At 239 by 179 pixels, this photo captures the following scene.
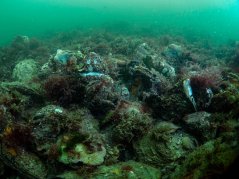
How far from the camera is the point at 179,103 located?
5.73m

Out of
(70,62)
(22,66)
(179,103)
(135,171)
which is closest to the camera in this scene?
(135,171)

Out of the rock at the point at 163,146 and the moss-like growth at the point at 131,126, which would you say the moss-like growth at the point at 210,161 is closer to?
the rock at the point at 163,146

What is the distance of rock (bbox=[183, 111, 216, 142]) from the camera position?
4945 mm

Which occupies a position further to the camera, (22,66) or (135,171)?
(22,66)

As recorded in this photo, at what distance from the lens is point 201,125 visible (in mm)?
5086

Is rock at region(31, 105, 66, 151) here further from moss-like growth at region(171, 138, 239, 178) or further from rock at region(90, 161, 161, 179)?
moss-like growth at region(171, 138, 239, 178)

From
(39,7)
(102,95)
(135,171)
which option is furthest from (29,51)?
(39,7)

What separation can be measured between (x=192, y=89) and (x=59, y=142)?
2.97 meters

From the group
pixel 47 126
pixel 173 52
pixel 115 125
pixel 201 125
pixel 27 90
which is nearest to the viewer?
pixel 47 126

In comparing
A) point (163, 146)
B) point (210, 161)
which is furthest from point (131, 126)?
point (210, 161)

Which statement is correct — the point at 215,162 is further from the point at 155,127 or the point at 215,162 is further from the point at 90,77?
the point at 90,77

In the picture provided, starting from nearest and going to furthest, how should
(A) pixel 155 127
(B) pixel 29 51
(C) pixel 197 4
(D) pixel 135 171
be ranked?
1. (D) pixel 135 171
2. (A) pixel 155 127
3. (B) pixel 29 51
4. (C) pixel 197 4

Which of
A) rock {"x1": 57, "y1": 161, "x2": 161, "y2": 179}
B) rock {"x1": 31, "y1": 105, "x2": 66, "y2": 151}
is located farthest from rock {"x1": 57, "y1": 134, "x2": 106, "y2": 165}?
rock {"x1": 31, "y1": 105, "x2": 66, "y2": 151}

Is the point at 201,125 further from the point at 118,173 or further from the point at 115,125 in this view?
the point at 118,173
